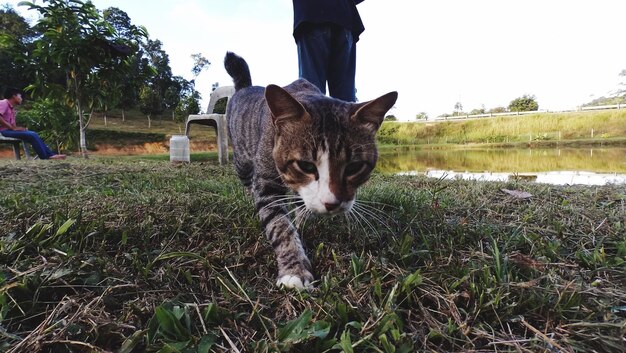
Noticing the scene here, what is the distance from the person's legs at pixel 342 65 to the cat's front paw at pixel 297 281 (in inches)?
105

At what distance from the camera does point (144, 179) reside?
10.3ft

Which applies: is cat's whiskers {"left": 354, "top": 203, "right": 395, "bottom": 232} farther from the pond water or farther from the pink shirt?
the pink shirt

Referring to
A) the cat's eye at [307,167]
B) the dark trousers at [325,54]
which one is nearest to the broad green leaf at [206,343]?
the cat's eye at [307,167]

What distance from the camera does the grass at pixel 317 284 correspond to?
78cm

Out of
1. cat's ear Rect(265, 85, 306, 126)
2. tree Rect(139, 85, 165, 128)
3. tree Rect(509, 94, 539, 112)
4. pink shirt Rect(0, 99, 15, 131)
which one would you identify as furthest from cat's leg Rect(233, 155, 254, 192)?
tree Rect(509, 94, 539, 112)

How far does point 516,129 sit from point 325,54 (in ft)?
73.9

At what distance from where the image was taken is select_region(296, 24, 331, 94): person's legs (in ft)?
10.1

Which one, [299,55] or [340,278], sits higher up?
[299,55]

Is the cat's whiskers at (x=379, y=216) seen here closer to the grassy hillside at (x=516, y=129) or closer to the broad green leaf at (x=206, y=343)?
the broad green leaf at (x=206, y=343)

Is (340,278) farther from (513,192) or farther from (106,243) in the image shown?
(513,192)

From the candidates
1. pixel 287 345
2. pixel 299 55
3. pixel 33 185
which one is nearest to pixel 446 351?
pixel 287 345

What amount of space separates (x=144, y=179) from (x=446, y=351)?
10.3 feet

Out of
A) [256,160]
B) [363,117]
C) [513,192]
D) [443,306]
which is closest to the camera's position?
[443,306]

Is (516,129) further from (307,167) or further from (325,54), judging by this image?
(307,167)
